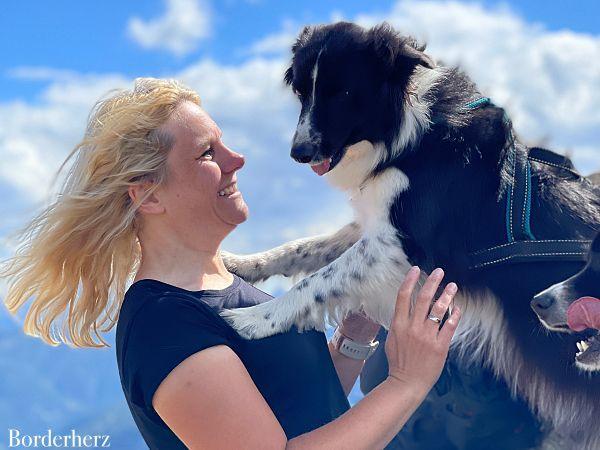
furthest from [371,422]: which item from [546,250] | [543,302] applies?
[546,250]

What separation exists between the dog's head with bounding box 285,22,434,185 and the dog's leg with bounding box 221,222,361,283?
472 mm

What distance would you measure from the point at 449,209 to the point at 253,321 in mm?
806

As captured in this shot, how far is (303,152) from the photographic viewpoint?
2459 mm

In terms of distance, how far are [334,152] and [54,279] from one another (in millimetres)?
1083

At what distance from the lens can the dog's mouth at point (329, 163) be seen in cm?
256

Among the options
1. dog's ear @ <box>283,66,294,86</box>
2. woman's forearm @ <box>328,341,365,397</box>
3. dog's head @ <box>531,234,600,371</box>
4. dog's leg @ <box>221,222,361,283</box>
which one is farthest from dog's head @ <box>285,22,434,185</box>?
dog's head @ <box>531,234,600,371</box>

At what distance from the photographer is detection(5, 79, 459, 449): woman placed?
1.66 m

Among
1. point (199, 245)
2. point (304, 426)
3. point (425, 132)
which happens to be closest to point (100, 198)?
point (199, 245)

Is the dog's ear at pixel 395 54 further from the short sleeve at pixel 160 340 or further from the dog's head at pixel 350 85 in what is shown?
the short sleeve at pixel 160 340

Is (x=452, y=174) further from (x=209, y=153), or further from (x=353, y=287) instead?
(x=209, y=153)

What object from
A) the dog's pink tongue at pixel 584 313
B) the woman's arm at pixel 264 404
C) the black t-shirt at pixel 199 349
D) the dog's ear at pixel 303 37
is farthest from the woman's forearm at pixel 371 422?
the dog's ear at pixel 303 37

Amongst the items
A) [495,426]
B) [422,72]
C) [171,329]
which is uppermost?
[422,72]

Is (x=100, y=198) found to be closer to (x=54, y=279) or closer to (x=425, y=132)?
(x=54, y=279)

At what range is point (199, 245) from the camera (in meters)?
2.17
